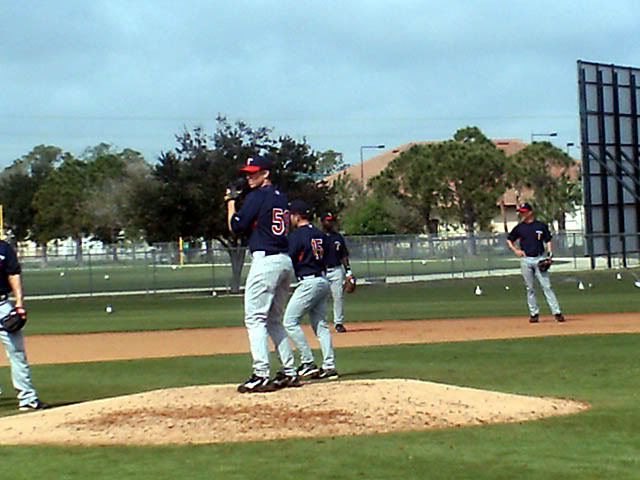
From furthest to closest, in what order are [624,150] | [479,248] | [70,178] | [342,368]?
1. [70,178]
2. [479,248]
3. [624,150]
4. [342,368]

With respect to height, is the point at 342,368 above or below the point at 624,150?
below

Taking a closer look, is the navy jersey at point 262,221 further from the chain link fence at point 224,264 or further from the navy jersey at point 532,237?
the chain link fence at point 224,264

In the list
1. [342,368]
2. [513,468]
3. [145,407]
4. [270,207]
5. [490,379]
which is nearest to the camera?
[513,468]

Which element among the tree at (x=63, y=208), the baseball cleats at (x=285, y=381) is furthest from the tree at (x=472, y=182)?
the baseball cleats at (x=285, y=381)

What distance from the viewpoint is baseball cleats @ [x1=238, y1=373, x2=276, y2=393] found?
10.1 m

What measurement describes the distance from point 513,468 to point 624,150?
145ft

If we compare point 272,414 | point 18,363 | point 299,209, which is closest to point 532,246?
point 299,209

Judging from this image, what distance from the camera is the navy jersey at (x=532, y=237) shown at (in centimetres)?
2112

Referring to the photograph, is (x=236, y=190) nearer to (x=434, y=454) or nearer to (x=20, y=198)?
(x=434, y=454)

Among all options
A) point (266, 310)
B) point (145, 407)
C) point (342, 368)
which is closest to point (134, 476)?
point (145, 407)

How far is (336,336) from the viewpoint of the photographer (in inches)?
830

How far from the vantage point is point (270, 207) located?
1046 centimetres

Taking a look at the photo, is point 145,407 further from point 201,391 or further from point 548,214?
point 548,214

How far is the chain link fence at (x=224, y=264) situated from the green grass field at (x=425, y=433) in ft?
73.6
